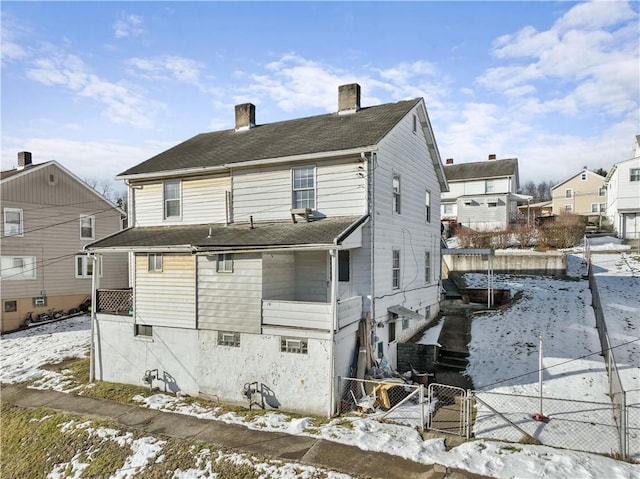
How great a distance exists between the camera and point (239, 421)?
11328 mm

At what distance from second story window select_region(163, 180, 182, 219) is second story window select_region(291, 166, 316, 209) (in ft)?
18.3

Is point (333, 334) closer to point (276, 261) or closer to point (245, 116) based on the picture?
point (276, 261)

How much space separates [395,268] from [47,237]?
21.9m

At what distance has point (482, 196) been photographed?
130ft

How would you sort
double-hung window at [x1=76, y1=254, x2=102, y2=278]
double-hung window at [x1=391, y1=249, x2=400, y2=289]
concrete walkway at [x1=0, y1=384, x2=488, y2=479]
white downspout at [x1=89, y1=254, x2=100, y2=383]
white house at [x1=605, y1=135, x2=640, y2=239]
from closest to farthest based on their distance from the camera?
concrete walkway at [x1=0, y1=384, x2=488, y2=479], white downspout at [x1=89, y1=254, x2=100, y2=383], double-hung window at [x1=391, y1=249, x2=400, y2=289], double-hung window at [x1=76, y1=254, x2=102, y2=278], white house at [x1=605, y1=135, x2=640, y2=239]

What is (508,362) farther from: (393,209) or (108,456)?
(108,456)

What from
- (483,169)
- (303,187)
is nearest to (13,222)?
(303,187)

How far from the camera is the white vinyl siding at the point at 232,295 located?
1269 cm

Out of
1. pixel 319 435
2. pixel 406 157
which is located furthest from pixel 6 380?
pixel 406 157

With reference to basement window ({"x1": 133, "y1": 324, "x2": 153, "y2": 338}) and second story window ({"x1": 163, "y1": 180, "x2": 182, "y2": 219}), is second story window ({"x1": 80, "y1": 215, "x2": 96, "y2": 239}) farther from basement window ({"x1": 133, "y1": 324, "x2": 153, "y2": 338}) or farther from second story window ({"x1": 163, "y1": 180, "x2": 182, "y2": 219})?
basement window ({"x1": 133, "y1": 324, "x2": 153, "y2": 338})

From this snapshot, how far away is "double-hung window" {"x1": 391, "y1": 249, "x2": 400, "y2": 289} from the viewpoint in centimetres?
1579

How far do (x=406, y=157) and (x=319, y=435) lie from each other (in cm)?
1138

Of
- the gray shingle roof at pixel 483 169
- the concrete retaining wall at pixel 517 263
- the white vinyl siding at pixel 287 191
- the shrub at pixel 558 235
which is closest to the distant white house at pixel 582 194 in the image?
the gray shingle roof at pixel 483 169

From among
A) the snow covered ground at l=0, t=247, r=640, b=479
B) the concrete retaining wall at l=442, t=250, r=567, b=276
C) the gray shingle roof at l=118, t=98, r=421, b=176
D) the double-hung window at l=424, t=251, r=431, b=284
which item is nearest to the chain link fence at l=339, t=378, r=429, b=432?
the snow covered ground at l=0, t=247, r=640, b=479
